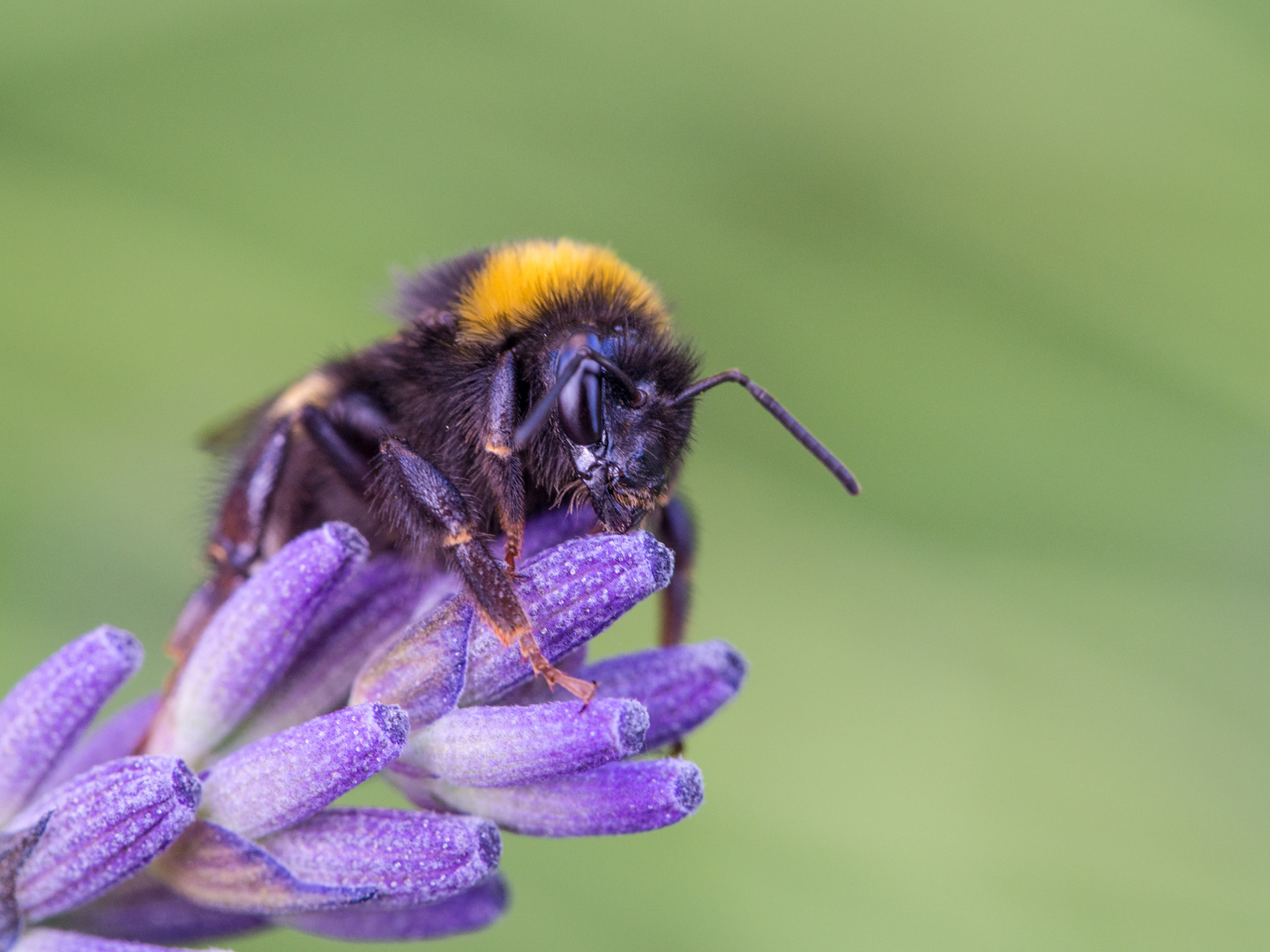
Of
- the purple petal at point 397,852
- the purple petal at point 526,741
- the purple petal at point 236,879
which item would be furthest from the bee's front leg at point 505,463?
the purple petal at point 236,879

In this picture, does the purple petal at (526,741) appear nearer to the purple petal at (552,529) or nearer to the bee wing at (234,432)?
the purple petal at (552,529)

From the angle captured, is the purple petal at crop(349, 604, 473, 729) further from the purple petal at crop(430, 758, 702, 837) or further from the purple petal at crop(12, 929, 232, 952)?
the purple petal at crop(12, 929, 232, 952)

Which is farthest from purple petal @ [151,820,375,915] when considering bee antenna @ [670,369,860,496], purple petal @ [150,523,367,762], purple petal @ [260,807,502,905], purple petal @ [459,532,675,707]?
bee antenna @ [670,369,860,496]

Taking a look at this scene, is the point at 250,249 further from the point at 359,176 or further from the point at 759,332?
the point at 759,332

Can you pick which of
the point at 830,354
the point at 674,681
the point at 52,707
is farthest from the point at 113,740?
the point at 830,354

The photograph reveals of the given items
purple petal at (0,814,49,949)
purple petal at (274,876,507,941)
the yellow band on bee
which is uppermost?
the yellow band on bee

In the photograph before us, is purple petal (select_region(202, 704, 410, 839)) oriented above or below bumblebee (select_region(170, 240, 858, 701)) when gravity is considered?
below
